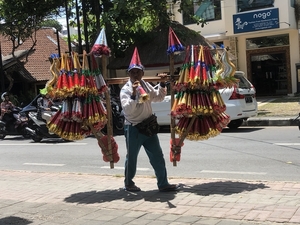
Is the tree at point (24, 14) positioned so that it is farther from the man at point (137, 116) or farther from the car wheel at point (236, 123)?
the man at point (137, 116)

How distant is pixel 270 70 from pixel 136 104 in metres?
20.0

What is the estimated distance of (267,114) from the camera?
16.0 m

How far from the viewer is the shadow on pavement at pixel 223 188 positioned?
5846 mm

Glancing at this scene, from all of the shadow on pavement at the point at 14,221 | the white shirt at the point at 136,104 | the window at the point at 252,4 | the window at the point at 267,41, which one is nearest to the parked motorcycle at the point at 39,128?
the white shirt at the point at 136,104

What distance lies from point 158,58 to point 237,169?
12355 mm

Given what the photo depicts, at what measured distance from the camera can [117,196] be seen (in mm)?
6027

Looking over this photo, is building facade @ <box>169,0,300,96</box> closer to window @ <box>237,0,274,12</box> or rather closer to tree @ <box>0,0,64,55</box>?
window @ <box>237,0,274,12</box>

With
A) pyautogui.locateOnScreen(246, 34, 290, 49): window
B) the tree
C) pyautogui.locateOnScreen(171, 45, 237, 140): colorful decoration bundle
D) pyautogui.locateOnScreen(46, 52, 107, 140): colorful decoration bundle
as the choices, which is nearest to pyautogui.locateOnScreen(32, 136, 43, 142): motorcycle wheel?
the tree

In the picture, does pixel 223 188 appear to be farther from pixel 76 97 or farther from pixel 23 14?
pixel 23 14

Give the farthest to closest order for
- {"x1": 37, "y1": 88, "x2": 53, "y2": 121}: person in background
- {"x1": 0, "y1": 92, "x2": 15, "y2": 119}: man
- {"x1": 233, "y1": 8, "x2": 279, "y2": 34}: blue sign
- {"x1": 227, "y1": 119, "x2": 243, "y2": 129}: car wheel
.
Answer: {"x1": 233, "y1": 8, "x2": 279, "y2": 34}: blue sign
{"x1": 0, "y1": 92, "x2": 15, "y2": 119}: man
{"x1": 227, "y1": 119, "x2": 243, "y2": 129}: car wheel
{"x1": 37, "y1": 88, "x2": 53, "y2": 121}: person in background

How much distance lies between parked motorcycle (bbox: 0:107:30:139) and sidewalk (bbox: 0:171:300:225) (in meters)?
8.47

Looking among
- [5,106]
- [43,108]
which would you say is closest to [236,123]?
[43,108]

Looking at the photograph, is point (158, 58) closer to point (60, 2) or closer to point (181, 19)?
point (60, 2)

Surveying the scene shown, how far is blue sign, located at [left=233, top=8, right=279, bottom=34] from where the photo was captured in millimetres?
22219
